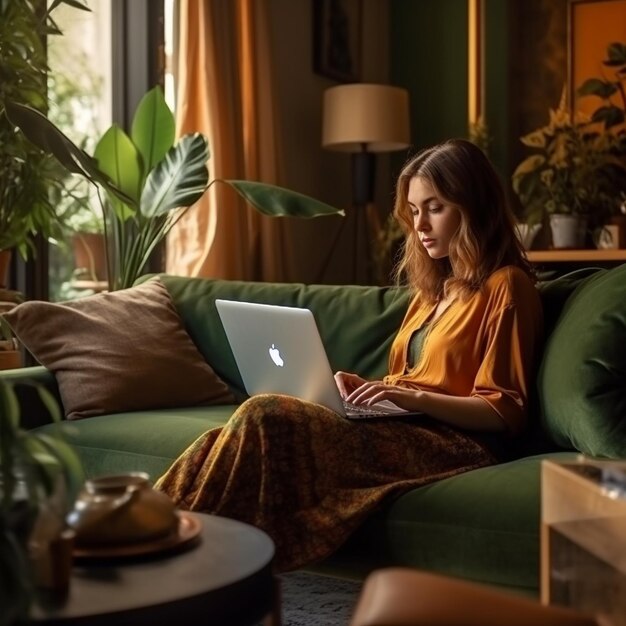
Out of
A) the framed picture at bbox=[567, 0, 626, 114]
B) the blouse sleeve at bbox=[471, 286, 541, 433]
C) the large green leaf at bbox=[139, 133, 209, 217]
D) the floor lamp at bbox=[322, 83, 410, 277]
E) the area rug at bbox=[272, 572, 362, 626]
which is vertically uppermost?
the framed picture at bbox=[567, 0, 626, 114]

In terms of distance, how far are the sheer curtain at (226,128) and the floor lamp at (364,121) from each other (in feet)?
1.38

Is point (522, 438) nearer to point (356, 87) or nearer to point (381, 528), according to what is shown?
point (381, 528)

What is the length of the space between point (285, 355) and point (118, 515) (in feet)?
2.79

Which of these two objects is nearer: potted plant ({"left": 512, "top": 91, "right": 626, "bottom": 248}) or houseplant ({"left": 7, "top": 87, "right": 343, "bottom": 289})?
houseplant ({"left": 7, "top": 87, "right": 343, "bottom": 289})

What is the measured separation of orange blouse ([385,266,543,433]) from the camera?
2047mm

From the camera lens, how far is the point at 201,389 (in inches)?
105

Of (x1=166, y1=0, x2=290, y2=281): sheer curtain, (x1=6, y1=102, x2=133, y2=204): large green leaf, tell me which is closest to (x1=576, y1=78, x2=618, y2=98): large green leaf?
(x1=166, y1=0, x2=290, y2=281): sheer curtain

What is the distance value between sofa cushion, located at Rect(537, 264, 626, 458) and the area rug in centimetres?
58

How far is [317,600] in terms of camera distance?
2.29 m

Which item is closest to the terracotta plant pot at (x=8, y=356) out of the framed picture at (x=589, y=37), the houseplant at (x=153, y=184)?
the houseplant at (x=153, y=184)

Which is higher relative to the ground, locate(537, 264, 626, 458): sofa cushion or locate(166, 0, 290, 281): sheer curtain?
locate(166, 0, 290, 281): sheer curtain

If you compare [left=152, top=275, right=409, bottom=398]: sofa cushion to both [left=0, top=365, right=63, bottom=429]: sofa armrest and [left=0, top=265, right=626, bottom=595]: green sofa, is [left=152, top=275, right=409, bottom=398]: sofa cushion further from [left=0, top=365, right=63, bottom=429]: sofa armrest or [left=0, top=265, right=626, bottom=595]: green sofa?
[left=0, top=365, right=63, bottom=429]: sofa armrest

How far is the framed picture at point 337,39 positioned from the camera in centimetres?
470

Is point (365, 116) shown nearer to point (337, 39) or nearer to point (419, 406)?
point (337, 39)
